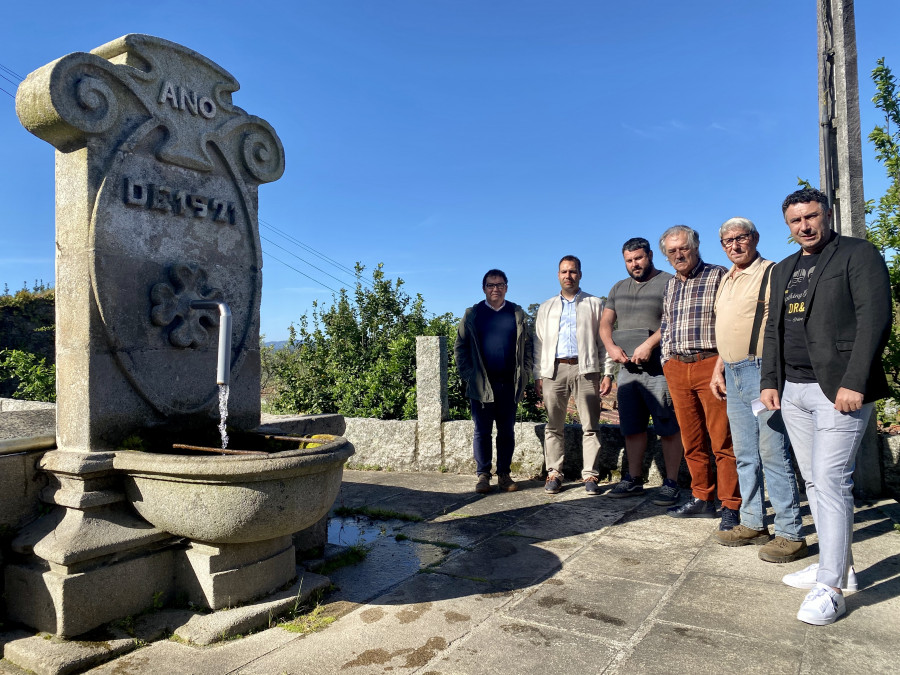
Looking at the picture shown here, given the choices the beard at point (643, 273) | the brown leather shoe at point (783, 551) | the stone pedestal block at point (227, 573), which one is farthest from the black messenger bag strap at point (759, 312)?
the stone pedestal block at point (227, 573)

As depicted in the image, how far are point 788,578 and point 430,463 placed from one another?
3.44 metres

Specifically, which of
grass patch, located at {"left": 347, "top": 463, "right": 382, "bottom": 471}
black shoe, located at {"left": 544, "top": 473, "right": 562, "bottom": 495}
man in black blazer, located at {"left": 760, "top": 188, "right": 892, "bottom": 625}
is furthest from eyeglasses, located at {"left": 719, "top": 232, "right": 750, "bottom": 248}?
grass patch, located at {"left": 347, "top": 463, "right": 382, "bottom": 471}

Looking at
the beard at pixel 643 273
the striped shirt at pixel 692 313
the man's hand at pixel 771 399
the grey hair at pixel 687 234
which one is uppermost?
the grey hair at pixel 687 234

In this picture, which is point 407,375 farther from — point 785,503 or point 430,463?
point 785,503

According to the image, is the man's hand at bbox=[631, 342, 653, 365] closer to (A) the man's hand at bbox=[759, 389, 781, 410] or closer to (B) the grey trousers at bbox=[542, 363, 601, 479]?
(B) the grey trousers at bbox=[542, 363, 601, 479]

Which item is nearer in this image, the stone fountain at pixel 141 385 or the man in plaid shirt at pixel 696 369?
the stone fountain at pixel 141 385

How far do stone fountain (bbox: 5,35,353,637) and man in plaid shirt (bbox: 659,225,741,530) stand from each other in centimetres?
228

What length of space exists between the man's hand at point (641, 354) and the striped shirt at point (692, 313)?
37 centimetres

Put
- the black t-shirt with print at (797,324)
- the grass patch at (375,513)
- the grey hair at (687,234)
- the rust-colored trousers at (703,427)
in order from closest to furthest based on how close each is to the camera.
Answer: the black t-shirt with print at (797,324), the rust-colored trousers at (703,427), the grey hair at (687,234), the grass patch at (375,513)

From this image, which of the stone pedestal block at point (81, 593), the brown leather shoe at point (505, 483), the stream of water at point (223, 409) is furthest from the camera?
the brown leather shoe at point (505, 483)

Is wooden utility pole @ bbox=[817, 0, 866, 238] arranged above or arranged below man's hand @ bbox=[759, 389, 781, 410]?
above

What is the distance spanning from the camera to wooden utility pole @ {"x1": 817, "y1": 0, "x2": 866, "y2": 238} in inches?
177

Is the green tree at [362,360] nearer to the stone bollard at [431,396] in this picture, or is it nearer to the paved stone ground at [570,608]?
the stone bollard at [431,396]

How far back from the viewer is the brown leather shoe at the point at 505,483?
16.7 ft
